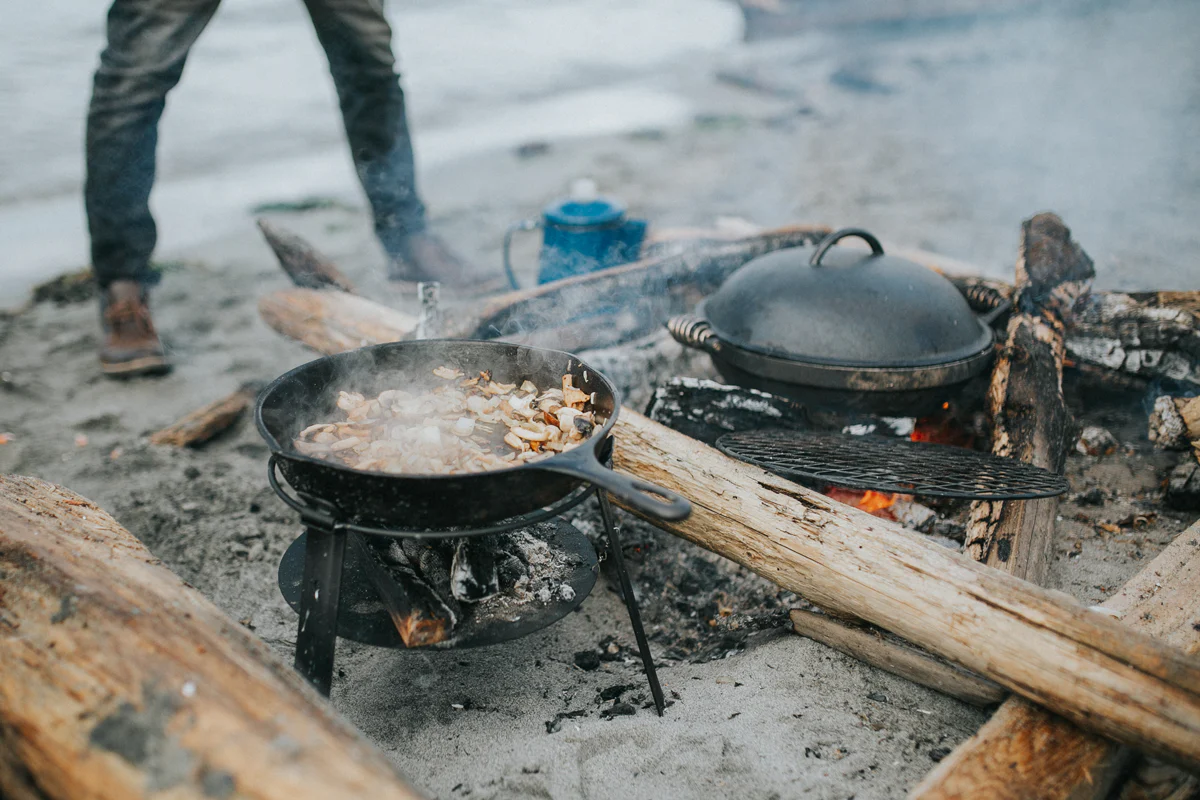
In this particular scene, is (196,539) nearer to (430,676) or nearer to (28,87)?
(430,676)

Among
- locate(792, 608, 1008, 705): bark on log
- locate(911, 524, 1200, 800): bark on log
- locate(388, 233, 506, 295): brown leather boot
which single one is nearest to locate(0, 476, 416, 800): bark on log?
locate(911, 524, 1200, 800): bark on log

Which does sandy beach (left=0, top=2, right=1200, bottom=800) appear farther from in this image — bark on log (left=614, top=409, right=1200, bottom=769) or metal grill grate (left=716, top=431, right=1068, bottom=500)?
metal grill grate (left=716, top=431, right=1068, bottom=500)

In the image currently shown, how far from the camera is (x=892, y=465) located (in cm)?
236

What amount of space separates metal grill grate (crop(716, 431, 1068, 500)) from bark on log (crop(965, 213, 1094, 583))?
159 millimetres

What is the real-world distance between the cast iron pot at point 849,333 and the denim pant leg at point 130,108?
2932mm

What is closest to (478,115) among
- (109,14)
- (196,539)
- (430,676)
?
(109,14)

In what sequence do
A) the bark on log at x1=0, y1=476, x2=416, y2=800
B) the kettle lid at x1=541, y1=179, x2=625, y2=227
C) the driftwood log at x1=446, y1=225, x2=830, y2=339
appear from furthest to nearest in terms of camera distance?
the kettle lid at x1=541, y1=179, x2=625, y2=227 < the driftwood log at x1=446, y1=225, x2=830, y2=339 < the bark on log at x1=0, y1=476, x2=416, y2=800

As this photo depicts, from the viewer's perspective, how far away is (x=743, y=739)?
6.39 feet

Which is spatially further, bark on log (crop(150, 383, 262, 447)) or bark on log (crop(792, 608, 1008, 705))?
bark on log (crop(150, 383, 262, 447))

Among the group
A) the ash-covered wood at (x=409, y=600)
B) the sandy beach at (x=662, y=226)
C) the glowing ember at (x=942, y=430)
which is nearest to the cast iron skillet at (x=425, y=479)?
the ash-covered wood at (x=409, y=600)

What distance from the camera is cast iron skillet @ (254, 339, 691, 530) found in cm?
165

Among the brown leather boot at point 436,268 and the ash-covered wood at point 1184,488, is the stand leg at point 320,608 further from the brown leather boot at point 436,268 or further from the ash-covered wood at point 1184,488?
the brown leather boot at point 436,268

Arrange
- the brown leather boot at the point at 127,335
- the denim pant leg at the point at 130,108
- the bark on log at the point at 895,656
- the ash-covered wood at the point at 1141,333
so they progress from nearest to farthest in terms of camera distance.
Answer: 1. the bark on log at the point at 895,656
2. the ash-covered wood at the point at 1141,333
3. the denim pant leg at the point at 130,108
4. the brown leather boot at the point at 127,335

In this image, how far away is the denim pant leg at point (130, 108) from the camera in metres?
3.69
